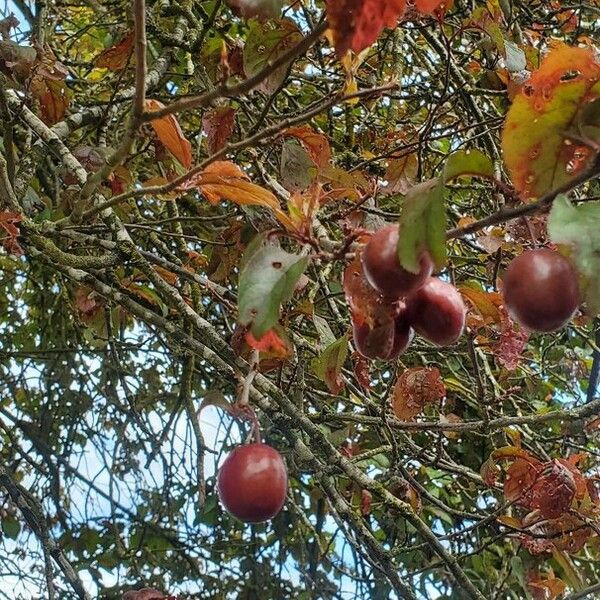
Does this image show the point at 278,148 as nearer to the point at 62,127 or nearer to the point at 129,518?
the point at 62,127

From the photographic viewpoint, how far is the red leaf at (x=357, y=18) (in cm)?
91

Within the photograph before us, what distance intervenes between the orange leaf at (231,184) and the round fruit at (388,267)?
1.04 ft

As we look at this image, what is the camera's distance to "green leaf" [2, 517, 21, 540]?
340 centimetres

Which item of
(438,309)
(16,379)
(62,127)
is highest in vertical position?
(16,379)

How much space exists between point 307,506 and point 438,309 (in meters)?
2.86

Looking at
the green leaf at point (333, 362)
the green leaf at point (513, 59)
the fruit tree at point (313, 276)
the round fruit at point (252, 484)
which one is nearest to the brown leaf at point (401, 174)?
the fruit tree at point (313, 276)

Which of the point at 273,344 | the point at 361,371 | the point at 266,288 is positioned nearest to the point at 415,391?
the point at 361,371

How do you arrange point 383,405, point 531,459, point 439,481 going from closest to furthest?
point 383,405 < point 531,459 < point 439,481

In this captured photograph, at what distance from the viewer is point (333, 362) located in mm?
1727

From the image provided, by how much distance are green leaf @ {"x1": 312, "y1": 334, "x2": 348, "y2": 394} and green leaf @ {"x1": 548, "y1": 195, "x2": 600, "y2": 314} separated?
843 mm

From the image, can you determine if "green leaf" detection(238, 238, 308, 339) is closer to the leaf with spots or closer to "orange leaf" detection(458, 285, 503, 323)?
Result: the leaf with spots

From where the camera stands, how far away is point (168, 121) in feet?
4.50

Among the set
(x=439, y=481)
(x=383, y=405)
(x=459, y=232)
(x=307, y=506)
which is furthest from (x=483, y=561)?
(x=459, y=232)

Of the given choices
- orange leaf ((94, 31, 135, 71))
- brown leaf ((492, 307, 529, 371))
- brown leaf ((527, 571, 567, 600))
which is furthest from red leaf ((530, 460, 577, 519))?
orange leaf ((94, 31, 135, 71))
